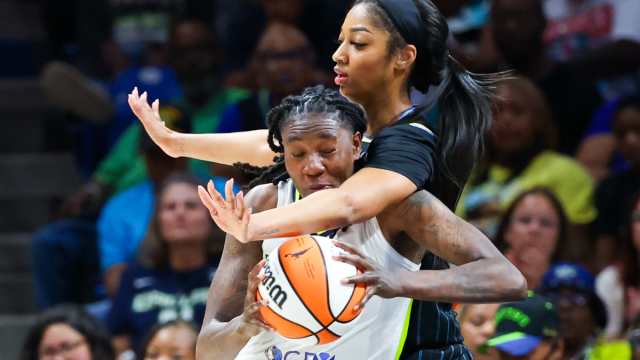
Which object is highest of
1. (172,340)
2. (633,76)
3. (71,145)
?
(71,145)

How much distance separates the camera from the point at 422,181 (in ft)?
14.0

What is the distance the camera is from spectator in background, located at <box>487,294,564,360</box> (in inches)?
235

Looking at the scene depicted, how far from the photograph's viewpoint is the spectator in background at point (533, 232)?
729 centimetres

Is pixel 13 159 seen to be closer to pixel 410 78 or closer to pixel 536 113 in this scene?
pixel 536 113

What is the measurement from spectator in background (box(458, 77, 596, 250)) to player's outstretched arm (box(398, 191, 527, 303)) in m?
3.49

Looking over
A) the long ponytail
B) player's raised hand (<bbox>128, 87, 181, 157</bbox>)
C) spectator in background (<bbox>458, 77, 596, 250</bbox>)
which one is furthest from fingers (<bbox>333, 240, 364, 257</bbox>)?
spectator in background (<bbox>458, 77, 596, 250</bbox>)

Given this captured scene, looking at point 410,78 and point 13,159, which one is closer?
point 410,78

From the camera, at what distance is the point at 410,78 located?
4.62 m

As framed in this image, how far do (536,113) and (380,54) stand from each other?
3.62 metres

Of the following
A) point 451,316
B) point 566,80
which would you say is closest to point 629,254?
point 566,80

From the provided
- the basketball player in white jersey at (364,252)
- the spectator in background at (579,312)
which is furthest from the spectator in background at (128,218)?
the basketball player in white jersey at (364,252)

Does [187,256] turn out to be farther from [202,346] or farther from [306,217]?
[306,217]

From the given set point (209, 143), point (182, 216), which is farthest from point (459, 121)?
point (182, 216)

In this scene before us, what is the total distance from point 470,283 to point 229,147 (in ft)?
3.42
